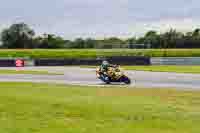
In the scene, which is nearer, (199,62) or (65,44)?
(199,62)

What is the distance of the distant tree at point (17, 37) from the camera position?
10344 centimetres

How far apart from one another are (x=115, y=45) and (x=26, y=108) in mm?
75240

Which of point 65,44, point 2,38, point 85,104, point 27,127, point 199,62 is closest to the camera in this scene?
point 27,127

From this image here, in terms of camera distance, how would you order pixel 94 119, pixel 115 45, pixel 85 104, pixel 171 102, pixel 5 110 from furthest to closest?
pixel 115 45, pixel 171 102, pixel 85 104, pixel 5 110, pixel 94 119

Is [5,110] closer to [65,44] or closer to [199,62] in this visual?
[199,62]

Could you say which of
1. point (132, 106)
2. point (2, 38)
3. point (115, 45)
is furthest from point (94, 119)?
point (2, 38)

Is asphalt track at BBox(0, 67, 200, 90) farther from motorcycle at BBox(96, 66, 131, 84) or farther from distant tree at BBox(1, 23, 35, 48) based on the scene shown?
distant tree at BBox(1, 23, 35, 48)

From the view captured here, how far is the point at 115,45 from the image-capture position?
89500mm

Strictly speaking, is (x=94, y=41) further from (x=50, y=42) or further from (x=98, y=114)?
(x=98, y=114)

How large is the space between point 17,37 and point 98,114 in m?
94.4

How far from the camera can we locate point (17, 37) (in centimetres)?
10575

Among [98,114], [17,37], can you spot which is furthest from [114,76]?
[17,37]

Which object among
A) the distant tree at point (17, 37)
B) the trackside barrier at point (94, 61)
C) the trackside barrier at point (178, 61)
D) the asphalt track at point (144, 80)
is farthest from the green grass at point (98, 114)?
the distant tree at point (17, 37)

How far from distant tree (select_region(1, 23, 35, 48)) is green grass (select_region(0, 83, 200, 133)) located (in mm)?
86643
